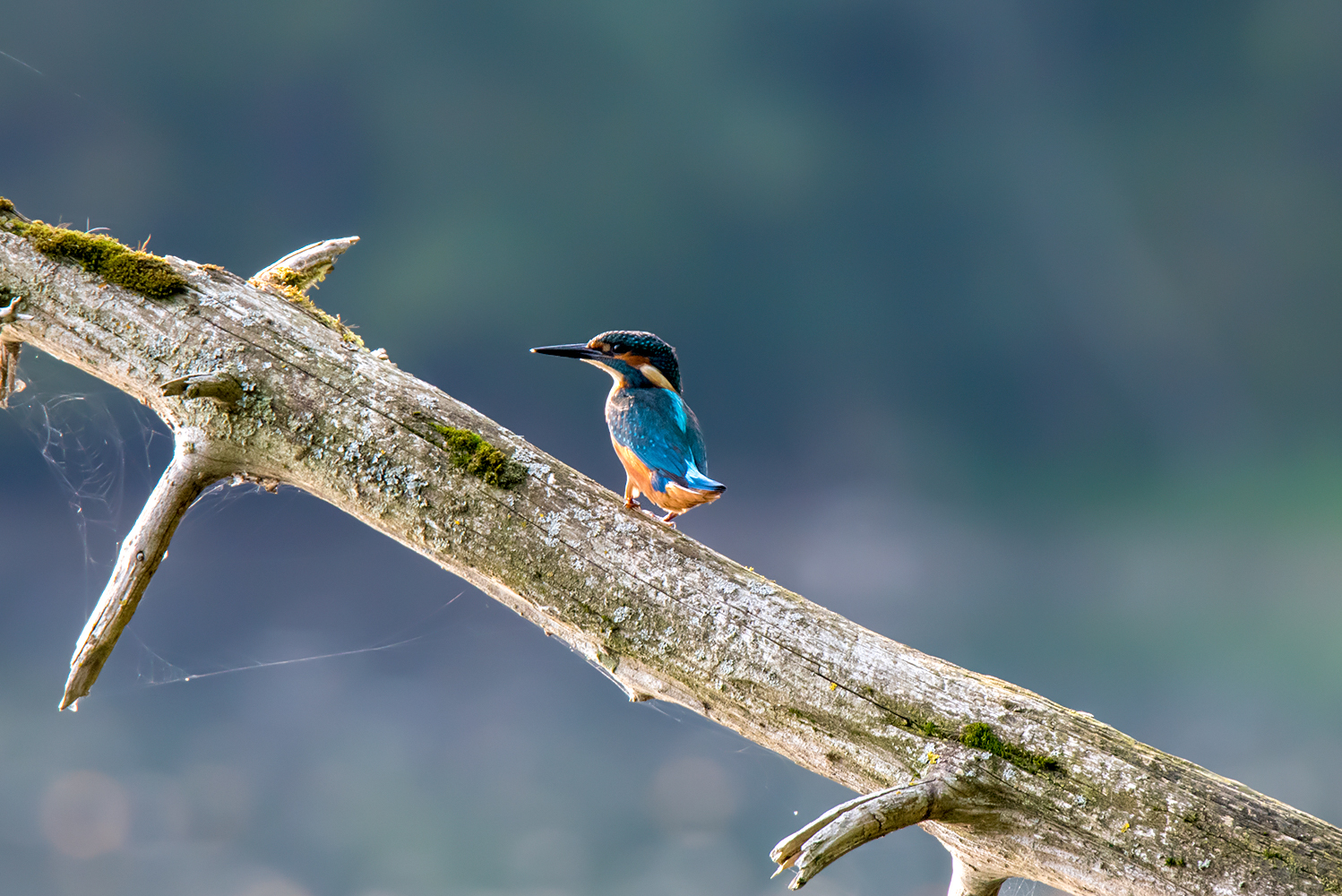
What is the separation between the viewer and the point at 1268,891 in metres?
2.34

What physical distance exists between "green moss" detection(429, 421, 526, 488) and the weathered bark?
0.04 ft

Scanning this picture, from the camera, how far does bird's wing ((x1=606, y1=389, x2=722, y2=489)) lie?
10.9 ft

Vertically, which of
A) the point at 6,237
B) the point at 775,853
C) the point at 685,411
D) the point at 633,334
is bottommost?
the point at 775,853

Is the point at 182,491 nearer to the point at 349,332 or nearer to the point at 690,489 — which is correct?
the point at 349,332

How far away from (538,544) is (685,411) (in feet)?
3.26

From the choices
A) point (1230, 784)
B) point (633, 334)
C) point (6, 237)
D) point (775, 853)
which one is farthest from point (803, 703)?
point (6, 237)

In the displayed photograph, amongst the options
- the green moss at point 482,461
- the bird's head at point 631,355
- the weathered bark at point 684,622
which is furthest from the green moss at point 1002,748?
the bird's head at point 631,355

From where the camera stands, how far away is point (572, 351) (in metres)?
3.80

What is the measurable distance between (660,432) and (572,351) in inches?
25.7

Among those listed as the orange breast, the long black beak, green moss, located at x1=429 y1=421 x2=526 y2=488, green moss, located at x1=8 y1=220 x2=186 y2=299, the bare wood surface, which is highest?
the long black beak

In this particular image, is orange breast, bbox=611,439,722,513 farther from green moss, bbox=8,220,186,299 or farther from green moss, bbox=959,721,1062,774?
green moss, bbox=8,220,186,299

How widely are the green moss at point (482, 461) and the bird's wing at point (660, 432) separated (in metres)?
0.53

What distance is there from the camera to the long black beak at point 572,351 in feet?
12.4

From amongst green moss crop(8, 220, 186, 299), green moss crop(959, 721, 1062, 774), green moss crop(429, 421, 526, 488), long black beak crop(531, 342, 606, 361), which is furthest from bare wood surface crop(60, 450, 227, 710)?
green moss crop(959, 721, 1062, 774)
